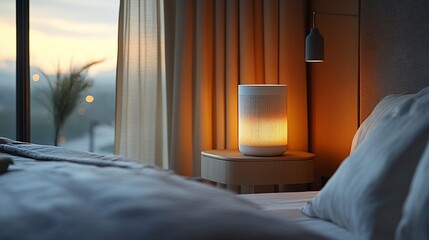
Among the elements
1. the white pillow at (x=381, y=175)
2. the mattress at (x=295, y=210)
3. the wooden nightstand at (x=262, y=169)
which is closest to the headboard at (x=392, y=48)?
the wooden nightstand at (x=262, y=169)

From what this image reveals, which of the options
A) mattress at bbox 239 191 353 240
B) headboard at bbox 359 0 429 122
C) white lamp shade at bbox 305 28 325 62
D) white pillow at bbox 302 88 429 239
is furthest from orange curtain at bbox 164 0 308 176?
white pillow at bbox 302 88 429 239

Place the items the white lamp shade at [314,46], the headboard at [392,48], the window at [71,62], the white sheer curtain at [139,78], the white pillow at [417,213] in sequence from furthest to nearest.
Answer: the window at [71,62] < the white sheer curtain at [139,78] < the white lamp shade at [314,46] < the headboard at [392,48] < the white pillow at [417,213]

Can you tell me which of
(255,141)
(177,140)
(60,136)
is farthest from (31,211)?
(60,136)

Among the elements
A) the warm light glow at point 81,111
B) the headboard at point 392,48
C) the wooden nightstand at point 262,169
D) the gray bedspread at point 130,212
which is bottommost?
the wooden nightstand at point 262,169

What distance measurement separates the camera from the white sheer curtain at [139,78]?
4.38m

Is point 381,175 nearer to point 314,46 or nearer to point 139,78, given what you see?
point 314,46

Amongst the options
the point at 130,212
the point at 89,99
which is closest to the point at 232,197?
the point at 130,212

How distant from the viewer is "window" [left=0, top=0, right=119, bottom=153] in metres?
4.55

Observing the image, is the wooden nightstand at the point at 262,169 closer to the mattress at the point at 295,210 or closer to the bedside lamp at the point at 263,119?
the bedside lamp at the point at 263,119

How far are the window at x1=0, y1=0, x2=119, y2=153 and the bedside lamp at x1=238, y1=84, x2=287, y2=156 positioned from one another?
1235mm

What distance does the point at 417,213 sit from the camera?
1.42 meters

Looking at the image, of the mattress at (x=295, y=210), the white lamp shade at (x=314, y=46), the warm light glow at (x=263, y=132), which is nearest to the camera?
the mattress at (x=295, y=210)

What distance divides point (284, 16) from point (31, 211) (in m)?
3.20

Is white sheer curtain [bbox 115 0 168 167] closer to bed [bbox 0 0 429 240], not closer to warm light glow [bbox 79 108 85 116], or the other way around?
warm light glow [bbox 79 108 85 116]
